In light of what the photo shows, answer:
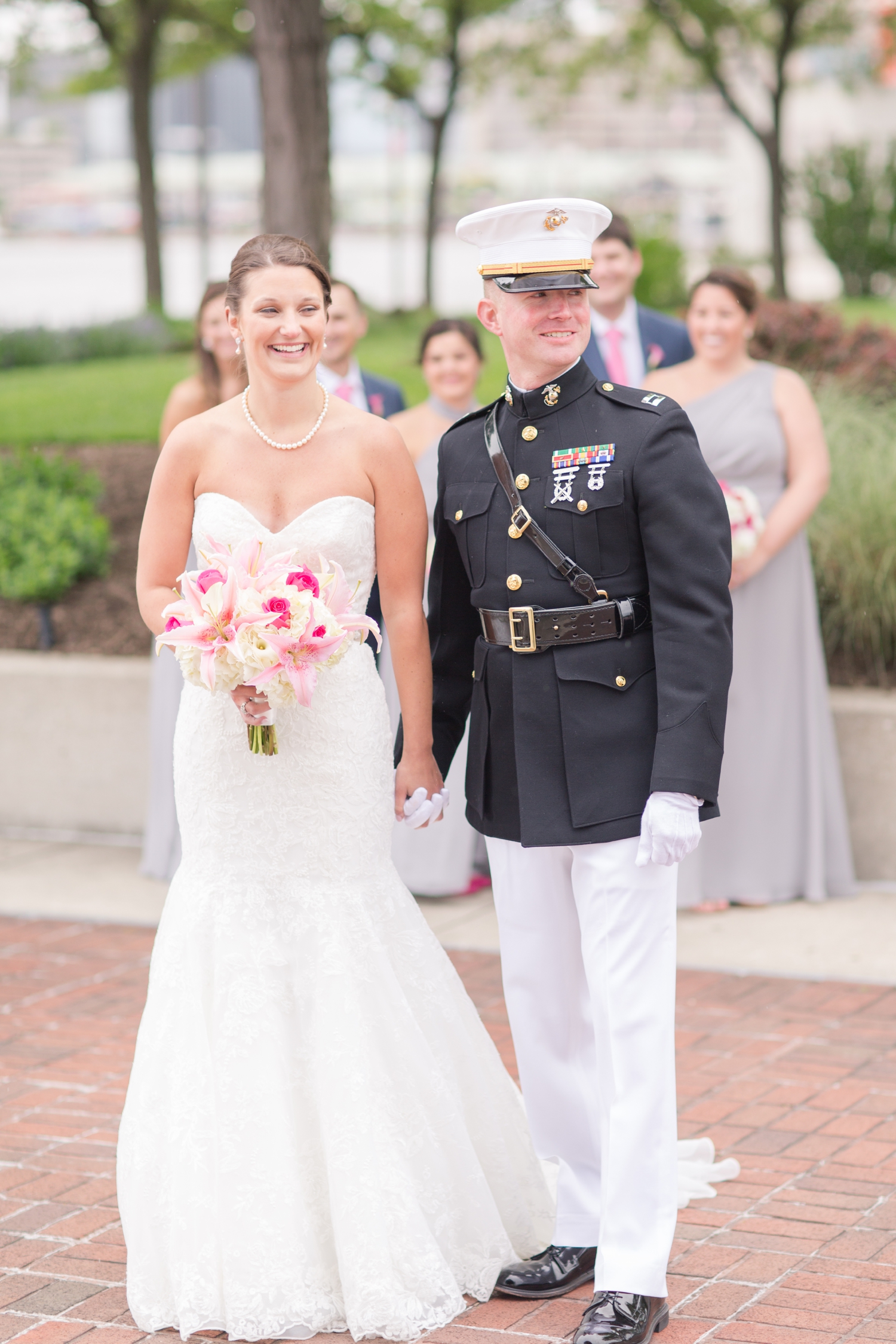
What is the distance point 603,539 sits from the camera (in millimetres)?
3393

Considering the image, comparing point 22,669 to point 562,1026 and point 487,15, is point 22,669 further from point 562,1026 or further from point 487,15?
point 487,15

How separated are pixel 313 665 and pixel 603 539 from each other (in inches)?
25.4

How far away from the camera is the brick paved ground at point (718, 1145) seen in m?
3.52

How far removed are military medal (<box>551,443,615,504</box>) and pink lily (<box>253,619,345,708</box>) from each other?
0.53 m

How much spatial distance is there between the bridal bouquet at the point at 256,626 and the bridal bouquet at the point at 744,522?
3.04 m

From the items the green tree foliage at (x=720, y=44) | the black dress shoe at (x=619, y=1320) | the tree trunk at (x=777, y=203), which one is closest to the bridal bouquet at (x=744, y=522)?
the black dress shoe at (x=619, y=1320)

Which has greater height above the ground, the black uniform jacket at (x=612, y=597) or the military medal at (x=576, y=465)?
the military medal at (x=576, y=465)

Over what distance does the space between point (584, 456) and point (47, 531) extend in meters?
5.73

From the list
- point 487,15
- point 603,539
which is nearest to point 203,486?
point 603,539

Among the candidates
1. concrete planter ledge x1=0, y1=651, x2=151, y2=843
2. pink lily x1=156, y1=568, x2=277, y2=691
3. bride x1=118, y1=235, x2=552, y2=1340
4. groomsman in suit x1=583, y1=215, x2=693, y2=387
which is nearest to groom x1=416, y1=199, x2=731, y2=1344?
bride x1=118, y1=235, x2=552, y2=1340

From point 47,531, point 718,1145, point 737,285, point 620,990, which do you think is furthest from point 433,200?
point 620,990

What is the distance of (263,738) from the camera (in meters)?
3.52

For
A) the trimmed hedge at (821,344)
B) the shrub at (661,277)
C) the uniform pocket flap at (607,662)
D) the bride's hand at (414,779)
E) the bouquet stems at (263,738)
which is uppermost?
the shrub at (661,277)

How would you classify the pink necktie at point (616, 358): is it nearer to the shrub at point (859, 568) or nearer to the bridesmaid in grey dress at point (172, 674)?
the shrub at point (859, 568)
